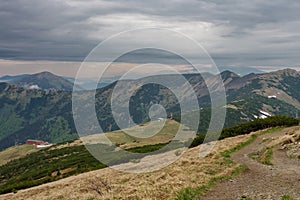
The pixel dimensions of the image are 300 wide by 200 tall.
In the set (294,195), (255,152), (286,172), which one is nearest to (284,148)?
(255,152)

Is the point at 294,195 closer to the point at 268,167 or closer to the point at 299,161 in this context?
the point at 268,167

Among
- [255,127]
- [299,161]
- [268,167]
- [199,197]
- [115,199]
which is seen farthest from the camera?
[255,127]

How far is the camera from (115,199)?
24.8 m

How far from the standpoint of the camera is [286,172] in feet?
90.2

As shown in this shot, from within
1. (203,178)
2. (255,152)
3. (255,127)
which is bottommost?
(255,127)

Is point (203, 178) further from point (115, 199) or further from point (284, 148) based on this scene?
point (284, 148)

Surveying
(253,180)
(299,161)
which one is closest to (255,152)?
(299,161)

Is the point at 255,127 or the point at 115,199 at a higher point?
the point at 115,199

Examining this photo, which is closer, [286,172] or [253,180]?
[253,180]

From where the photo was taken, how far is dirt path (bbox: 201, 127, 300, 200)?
2038cm

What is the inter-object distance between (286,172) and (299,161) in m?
6.61

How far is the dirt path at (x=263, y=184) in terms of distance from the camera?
802 inches

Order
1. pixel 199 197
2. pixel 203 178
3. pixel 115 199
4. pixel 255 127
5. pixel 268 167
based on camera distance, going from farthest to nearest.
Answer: pixel 255 127 → pixel 268 167 → pixel 203 178 → pixel 115 199 → pixel 199 197

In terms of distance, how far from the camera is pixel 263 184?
77.5 ft
